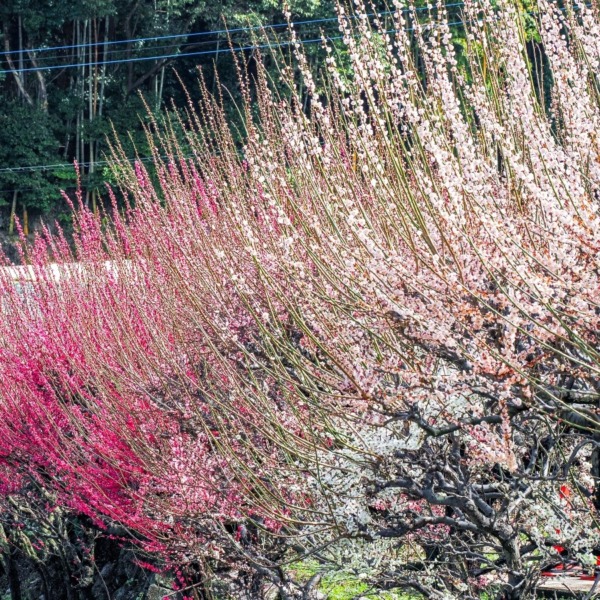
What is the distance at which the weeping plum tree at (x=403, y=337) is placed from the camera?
4.37 meters

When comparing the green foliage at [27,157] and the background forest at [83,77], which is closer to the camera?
the background forest at [83,77]

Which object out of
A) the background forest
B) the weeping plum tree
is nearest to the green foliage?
the background forest

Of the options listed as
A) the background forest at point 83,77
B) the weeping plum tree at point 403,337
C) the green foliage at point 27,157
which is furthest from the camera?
the green foliage at point 27,157

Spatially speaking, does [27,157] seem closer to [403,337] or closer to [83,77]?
[83,77]

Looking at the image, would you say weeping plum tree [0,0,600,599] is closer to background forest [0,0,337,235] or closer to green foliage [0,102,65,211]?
background forest [0,0,337,235]

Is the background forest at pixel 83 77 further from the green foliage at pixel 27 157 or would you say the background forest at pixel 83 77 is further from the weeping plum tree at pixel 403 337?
the weeping plum tree at pixel 403 337

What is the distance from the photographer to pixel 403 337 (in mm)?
4867

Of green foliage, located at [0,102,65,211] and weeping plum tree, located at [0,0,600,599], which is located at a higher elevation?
weeping plum tree, located at [0,0,600,599]

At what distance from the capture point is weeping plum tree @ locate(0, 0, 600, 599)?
14.3 ft

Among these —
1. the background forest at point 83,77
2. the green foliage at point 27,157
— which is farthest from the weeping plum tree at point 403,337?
the green foliage at point 27,157

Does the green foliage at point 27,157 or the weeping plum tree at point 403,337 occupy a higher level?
the weeping plum tree at point 403,337

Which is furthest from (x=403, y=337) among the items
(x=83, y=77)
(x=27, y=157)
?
(x=83, y=77)

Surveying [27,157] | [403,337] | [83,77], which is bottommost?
[27,157]

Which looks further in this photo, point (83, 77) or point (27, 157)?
point (83, 77)
